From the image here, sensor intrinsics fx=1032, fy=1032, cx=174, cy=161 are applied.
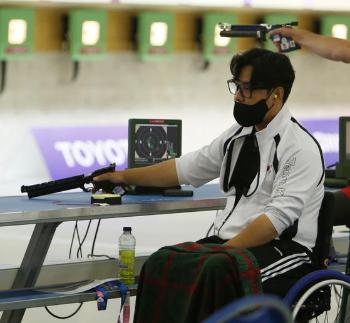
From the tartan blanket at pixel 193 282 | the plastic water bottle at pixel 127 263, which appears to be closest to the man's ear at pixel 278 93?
the tartan blanket at pixel 193 282

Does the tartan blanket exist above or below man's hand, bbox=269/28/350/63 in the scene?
below

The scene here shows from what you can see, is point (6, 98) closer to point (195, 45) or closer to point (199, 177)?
point (195, 45)

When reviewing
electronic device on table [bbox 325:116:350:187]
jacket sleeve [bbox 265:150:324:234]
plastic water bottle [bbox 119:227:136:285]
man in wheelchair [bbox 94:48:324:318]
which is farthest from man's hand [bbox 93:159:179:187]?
electronic device on table [bbox 325:116:350:187]

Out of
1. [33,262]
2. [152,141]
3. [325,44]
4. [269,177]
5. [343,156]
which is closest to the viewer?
[269,177]

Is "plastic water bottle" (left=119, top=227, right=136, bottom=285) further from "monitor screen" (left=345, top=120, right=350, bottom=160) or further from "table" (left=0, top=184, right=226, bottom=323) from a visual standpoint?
"monitor screen" (left=345, top=120, right=350, bottom=160)

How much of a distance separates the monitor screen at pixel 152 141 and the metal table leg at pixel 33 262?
1.59 ft

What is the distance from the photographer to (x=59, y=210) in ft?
12.6

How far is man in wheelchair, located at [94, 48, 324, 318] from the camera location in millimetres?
3588

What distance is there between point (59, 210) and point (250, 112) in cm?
80

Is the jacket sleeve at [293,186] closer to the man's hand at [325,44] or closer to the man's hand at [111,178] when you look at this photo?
the man's hand at [325,44]

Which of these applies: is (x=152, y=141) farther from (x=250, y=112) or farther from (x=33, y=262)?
(x=250, y=112)

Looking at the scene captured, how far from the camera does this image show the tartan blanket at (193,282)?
10.4 ft

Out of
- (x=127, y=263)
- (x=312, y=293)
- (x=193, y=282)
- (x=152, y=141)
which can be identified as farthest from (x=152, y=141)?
(x=193, y=282)

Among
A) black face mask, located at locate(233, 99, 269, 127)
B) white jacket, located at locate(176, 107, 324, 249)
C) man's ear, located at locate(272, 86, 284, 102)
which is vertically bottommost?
white jacket, located at locate(176, 107, 324, 249)
